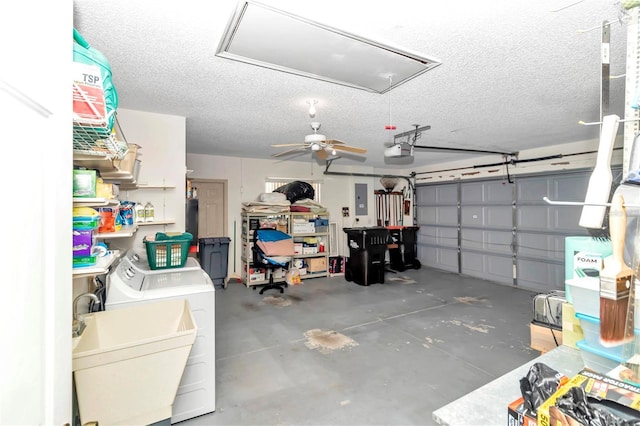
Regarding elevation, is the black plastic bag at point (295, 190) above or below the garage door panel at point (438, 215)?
above

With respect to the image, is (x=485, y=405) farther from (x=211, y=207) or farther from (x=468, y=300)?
(x=211, y=207)

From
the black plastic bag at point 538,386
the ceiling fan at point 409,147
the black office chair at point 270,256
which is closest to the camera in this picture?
the black plastic bag at point 538,386

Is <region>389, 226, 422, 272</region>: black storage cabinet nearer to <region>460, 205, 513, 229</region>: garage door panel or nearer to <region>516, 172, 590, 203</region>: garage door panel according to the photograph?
<region>460, 205, 513, 229</region>: garage door panel

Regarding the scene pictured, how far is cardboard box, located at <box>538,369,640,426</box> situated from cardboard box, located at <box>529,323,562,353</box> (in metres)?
1.57

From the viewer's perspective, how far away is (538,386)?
81 cm

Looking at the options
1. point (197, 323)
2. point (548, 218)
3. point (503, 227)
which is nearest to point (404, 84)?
point (197, 323)

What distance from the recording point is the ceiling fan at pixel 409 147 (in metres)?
3.36

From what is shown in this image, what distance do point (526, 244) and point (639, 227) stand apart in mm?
5689

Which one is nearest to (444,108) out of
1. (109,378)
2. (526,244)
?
(109,378)

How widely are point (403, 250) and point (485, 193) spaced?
87.5 inches

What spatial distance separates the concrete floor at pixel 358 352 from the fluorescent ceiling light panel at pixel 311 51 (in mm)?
1939

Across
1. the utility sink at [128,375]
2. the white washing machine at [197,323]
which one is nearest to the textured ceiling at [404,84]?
the white washing machine at [197,323]

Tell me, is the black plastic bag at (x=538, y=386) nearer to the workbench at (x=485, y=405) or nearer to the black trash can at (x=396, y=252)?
the workbench at (x=485, y=405)

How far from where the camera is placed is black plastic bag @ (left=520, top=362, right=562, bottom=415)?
0.78m
